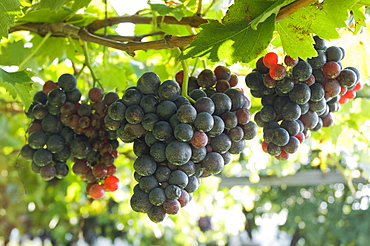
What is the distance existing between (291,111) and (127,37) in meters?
0.51

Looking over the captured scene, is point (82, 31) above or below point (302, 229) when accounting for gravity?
above

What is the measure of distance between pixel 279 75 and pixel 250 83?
0.09 m

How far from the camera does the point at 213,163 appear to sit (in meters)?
0.82

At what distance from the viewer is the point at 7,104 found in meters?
2.34

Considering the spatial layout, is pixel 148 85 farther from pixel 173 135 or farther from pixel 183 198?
pixel 183 198

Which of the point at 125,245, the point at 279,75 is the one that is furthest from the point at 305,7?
the point at 125,245

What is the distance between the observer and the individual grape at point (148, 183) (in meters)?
0.80

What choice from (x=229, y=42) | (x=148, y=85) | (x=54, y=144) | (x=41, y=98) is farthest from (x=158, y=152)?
(x=41, y=98)

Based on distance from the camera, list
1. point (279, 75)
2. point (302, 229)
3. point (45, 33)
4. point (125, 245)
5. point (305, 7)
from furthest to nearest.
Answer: point (302, 229) → point (125, 245) → point (45, 33) → point (279, 75) → point (305, 7)

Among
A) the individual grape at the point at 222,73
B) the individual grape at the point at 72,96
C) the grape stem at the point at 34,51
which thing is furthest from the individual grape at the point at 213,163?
the grape stem at the point at 34,51

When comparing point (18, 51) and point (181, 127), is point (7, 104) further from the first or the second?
point (181, 127)

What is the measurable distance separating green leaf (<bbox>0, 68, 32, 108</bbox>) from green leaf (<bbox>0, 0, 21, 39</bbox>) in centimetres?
12

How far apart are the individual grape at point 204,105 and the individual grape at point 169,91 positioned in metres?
0.05

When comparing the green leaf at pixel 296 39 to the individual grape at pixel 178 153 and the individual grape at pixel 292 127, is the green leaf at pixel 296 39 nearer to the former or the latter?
the individual grape at pixel 292 127
